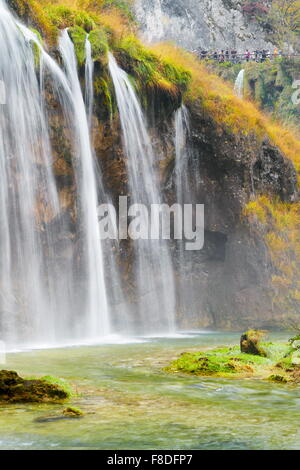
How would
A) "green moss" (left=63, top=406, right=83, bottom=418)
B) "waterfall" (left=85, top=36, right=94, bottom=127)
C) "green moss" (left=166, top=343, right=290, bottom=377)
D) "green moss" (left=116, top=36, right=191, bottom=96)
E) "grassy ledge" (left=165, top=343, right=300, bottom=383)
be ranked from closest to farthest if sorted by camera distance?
"green moss" (left=63, top=406, right=83, bottom=418) → "grassy ledge" (left=165, top=343, right=300, bottom=383) → "green moss" (left=166, top=343, right=290, bottom=377) → "waterfall" (left=85, top=36, right=94, bottom=127) → "green moss" (left=116, top=36, right=191, bottom=96)

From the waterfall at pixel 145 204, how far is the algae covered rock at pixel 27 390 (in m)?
14.8

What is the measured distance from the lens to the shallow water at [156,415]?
5.49 metres

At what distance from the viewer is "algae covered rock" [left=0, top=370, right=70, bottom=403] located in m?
7.02

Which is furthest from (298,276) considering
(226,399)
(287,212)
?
(226,399)

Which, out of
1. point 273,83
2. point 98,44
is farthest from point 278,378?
point 273,83

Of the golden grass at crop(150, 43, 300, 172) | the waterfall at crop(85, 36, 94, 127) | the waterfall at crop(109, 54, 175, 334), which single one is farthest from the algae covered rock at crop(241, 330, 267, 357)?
the golden grass at crop(150, 43, 300, 172)

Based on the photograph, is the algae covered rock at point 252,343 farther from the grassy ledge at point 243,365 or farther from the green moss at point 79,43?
the green moss at point 79,43

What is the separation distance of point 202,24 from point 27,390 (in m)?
60.9

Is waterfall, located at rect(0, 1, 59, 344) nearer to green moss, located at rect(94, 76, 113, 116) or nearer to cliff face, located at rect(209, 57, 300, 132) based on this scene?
green moss, located at rect(94, 76, 113, 116)

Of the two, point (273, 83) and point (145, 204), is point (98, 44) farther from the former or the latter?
point (273, 83)

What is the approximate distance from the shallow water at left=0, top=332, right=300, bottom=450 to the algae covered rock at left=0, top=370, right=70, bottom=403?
0.21 meters

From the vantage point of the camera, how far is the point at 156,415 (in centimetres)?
655

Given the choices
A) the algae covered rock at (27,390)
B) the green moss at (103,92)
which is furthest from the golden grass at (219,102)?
the algae covered rock at (27,390)
